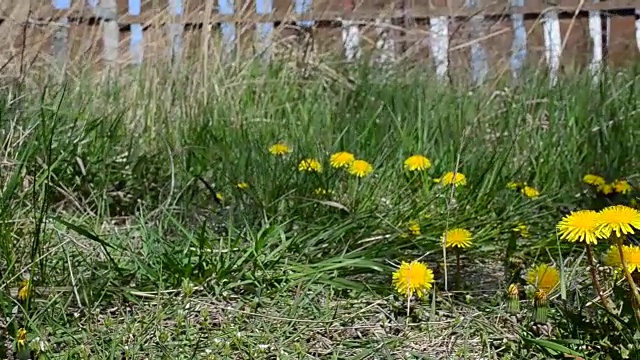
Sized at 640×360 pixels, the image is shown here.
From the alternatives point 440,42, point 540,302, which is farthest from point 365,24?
point 540,302

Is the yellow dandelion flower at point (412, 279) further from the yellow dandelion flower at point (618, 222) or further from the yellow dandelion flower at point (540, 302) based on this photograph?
the yellow dandelion flower at point (618, 222)

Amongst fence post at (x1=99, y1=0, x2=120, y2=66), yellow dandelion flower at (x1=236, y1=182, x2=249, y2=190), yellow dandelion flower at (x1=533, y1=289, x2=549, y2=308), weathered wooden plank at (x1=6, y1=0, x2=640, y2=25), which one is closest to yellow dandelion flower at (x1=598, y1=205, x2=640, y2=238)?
yellow dandelion flower at (x1=533, y1=289, x2=549, y2=308)

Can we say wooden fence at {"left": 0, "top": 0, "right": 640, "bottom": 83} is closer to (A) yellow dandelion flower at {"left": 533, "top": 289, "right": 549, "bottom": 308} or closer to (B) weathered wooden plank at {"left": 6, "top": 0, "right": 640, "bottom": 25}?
(B) weathered wooden plank at {"left": 6, "top": 0, "right": 640, "bottom": 25}

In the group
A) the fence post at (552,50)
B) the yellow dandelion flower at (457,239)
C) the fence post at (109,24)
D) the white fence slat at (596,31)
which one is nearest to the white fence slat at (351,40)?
the fence post at (552,50)

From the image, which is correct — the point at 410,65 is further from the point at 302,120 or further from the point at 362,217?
the point at 362,217

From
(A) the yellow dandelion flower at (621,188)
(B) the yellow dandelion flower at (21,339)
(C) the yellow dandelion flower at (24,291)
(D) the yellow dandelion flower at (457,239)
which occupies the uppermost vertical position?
(D) the yellow dandelion flower at (457,239)

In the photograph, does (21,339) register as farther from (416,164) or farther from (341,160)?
(416,164)

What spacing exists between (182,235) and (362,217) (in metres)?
0.37

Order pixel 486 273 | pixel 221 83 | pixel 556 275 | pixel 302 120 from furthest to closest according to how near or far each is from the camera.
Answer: pixel 221 83
pixel 302 120
pixel 486 273
pixel 556 275

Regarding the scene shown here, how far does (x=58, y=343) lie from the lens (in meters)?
1.13

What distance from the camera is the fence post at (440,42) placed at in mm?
3605

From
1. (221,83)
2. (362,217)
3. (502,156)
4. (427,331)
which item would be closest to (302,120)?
(221,83)

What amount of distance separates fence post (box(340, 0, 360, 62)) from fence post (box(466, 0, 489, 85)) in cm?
56

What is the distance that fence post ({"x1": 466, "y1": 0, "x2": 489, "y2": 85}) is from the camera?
11.2 ft
